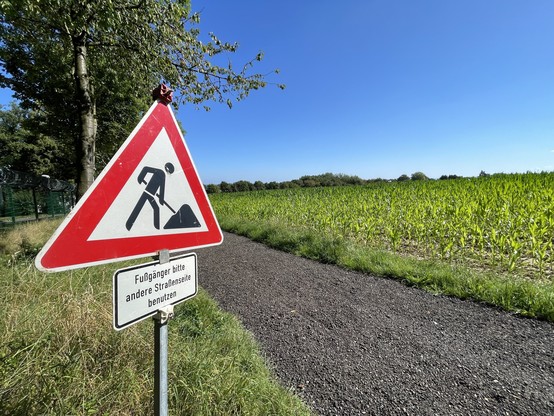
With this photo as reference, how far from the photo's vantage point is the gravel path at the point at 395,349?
2092mm

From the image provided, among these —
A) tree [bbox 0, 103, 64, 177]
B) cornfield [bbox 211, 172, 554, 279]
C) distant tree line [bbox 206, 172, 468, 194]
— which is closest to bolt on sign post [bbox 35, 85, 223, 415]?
cornfield [bbox 211, 172, 554, 279]

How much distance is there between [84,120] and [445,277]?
299 inches

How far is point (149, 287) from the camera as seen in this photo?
1113 mm

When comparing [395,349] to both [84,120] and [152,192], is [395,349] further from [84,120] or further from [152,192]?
[84,120]

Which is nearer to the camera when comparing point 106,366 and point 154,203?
point 154,203

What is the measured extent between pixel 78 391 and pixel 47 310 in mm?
1112

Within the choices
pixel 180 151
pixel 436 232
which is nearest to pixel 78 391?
pixel 180 151

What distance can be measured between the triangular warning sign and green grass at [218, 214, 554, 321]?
160 inches

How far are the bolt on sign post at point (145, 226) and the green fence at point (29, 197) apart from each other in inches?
590

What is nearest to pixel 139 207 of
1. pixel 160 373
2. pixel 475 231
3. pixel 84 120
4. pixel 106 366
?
pixel 160 373

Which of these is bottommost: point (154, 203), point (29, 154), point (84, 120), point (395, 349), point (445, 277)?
point (395, 349)

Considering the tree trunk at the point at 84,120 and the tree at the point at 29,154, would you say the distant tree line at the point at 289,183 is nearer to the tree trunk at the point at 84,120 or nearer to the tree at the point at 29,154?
the tree at the point at 29,154

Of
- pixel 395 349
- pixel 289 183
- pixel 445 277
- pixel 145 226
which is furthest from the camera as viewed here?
pixel 289 183

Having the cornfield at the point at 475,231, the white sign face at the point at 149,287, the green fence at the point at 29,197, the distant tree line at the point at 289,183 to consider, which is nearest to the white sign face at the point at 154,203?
the white sign face at the point at 149,287
